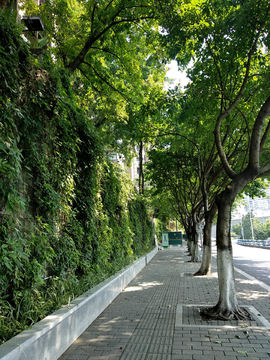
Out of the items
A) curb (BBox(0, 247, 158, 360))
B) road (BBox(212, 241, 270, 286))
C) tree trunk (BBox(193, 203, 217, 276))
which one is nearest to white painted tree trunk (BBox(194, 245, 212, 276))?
tree trunk (BBox(193, 203, 217, 276))

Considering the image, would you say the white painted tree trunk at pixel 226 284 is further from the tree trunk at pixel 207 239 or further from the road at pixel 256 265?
the road at pixel 256 265

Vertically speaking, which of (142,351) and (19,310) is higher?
(19,310)

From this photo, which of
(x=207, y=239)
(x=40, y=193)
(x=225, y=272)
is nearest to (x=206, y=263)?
(x=207, y=239)

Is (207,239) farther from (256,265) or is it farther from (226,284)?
(256,265)

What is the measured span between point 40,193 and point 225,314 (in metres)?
4.32

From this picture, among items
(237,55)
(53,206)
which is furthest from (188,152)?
(53,206)

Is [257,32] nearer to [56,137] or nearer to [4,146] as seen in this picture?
[56,137]

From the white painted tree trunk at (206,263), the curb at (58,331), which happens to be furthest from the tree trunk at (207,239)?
the curb at (58,331)

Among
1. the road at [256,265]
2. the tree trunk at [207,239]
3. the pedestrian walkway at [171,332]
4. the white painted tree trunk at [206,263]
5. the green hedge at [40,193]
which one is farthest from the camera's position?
the road at [256,265]

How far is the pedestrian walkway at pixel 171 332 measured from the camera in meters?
4.09

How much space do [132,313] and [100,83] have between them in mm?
8726

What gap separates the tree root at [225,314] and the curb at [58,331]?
2273 mm

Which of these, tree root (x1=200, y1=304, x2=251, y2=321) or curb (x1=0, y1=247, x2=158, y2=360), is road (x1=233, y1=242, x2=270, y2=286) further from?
curb (x1=0, y1=247, x2=158, y2=360)

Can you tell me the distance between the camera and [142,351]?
4195mm
